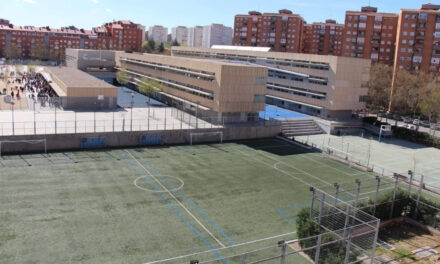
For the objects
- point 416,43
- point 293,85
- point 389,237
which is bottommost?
point 389,237

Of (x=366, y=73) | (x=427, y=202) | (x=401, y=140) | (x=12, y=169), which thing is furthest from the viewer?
(x=366, y=73)

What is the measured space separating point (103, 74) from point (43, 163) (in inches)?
1989

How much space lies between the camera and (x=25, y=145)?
28.5 m

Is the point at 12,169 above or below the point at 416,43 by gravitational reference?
below

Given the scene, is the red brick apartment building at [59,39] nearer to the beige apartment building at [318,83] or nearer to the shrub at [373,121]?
the beige apartment building at [318,83]

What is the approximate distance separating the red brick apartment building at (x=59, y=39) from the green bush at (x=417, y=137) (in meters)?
101

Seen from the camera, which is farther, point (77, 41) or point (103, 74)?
point (77, 41)

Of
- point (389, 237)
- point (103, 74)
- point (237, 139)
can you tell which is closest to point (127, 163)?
point (237, 139)

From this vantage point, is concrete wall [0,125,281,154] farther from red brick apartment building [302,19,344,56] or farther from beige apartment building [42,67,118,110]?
red brick apartment building [302,19,344,56]

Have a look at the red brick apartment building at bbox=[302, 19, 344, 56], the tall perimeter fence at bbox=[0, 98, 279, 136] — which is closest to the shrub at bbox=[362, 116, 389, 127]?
the tall perimeter fence at bbox=[0, 98, 279, 136]

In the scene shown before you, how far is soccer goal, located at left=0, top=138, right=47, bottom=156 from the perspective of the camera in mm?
27766

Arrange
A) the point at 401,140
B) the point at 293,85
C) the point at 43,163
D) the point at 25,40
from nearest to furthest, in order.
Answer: the point at 43,163 < the point at 401,140 < the point at 293,85 < the point at 25,40

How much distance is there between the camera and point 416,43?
228 ft

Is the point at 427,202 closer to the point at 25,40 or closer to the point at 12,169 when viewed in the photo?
the point at 12,169
